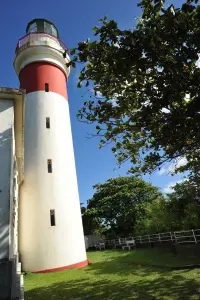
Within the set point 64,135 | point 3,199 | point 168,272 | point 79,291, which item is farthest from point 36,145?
point 168,272

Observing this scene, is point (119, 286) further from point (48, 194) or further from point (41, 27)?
point (41, 27)

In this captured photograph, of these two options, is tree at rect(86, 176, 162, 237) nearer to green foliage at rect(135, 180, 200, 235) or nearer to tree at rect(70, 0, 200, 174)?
green foliage at rect(135, 180, 200, 235)

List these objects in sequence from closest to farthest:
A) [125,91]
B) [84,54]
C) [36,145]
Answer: [84,54], [125,91], [36,145]

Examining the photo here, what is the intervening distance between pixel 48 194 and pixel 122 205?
2024 centimetres

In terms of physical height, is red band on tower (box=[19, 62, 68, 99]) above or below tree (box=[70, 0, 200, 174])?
above

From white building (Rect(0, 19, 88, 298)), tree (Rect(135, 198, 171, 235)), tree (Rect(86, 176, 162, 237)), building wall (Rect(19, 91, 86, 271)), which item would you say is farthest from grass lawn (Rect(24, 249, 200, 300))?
tree (Rect(86, 176, 162, 237))

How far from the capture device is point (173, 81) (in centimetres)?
484

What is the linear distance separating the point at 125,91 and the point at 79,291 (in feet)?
23.1

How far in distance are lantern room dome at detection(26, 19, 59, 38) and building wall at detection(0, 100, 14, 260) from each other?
46.2ft

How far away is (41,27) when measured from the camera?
1966cm

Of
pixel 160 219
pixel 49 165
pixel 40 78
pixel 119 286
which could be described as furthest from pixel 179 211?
pixel 40 78

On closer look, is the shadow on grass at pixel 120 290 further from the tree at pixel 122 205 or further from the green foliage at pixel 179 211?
the tree at pixel 122 205

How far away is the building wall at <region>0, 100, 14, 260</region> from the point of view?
673cm

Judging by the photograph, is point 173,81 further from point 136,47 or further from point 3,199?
point 3,199
